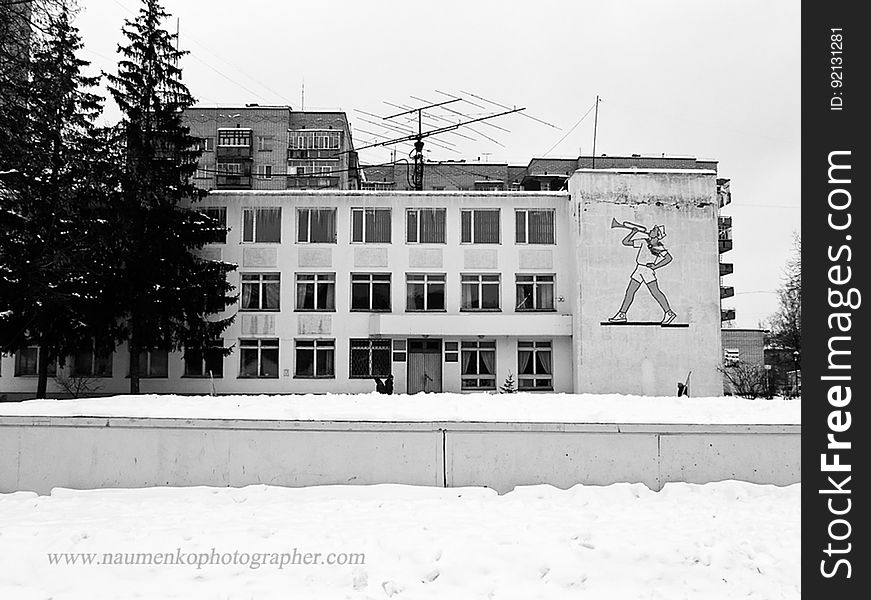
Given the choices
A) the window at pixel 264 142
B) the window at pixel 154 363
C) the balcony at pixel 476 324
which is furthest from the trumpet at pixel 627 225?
the window at pixel 264 142

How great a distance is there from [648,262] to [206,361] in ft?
60.7

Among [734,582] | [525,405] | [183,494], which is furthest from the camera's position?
[525,405]

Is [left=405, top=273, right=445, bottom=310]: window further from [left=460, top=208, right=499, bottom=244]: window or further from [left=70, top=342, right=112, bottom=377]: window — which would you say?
[left=70, top=342, right=112, bottom=377]: window

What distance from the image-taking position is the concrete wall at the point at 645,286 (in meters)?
33.8

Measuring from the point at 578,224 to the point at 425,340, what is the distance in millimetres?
7810

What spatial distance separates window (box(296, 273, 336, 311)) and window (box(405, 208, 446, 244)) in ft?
12.2

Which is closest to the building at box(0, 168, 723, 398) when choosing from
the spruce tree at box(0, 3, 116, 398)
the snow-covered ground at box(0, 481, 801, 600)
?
the spruce tree at box(0, 3, 116, 398)

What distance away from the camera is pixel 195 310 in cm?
3338

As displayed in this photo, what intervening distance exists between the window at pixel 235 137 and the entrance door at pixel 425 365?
37.5m

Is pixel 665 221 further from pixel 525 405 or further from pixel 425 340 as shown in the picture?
pixel 525 405

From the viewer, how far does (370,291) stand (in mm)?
35594

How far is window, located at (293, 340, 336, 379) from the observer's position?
1384 inches

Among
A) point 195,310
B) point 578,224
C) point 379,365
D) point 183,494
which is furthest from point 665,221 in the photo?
point 183,494
